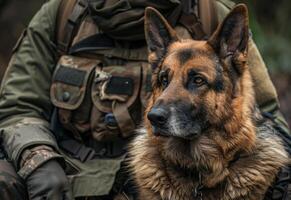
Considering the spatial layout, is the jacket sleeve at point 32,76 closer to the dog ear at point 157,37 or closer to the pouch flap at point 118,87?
the pouch flap at point 118,87

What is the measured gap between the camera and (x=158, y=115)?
4832mm

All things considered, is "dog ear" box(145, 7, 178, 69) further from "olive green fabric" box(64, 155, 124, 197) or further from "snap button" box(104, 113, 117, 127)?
"olive green fabric" box(64, 155, 124, 197)

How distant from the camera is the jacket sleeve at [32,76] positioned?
5.88 meters

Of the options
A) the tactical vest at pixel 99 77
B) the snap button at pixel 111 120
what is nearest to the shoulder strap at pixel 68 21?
the tactical vest at pixel 99 77

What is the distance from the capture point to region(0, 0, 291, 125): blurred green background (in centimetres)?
1047

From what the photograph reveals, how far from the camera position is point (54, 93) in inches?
231

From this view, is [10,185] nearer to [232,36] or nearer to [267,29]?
[232,36]

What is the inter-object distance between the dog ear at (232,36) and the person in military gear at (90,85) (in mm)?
672

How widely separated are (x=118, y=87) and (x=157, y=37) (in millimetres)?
517

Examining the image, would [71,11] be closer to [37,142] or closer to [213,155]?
[37,142]

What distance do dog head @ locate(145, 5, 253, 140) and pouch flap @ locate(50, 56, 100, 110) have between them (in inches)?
25.7

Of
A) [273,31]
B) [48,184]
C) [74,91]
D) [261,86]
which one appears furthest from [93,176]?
[273,31]

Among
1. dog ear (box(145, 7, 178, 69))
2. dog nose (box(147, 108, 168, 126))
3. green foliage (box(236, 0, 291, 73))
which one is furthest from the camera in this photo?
green foliage (box(236, 0, 291, 73))

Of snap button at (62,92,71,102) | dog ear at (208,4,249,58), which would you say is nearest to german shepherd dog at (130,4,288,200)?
dog ear at (208,4,249,58)
